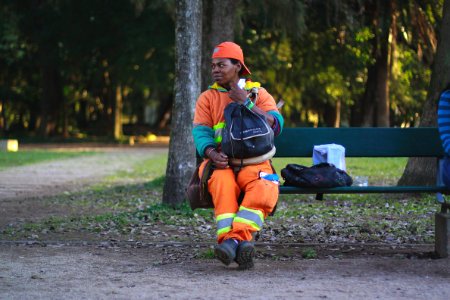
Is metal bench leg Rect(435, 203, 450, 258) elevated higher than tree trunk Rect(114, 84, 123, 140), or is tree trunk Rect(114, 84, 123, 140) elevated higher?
tree trunk Rect(114, 84, 123, 140)

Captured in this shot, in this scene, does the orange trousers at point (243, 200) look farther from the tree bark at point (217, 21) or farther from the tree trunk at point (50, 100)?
the tree trunk at point (50, 100)

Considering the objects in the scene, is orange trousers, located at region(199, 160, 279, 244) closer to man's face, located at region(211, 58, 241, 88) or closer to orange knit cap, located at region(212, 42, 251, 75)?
man's face, located at region(211, 58, 241, 88)

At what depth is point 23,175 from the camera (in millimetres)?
18938

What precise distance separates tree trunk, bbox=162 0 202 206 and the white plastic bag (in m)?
3.01

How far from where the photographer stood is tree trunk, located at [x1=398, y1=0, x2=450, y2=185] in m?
11.9

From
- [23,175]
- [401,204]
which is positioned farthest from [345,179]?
[23,175]

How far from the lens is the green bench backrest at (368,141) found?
8.01 metres

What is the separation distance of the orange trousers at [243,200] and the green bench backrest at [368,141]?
117cm

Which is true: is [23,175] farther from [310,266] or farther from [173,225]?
[310,266]

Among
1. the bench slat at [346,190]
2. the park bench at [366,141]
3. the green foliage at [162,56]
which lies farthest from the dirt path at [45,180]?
the green foliage at [162,56]

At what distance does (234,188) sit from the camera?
677cm

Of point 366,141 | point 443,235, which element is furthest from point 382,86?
point 443,235

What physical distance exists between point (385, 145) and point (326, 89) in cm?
2653

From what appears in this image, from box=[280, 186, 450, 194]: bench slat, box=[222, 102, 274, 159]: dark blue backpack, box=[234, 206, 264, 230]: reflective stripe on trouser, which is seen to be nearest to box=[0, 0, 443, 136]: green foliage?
box=[280, 186, 450, 194]: bench slat
